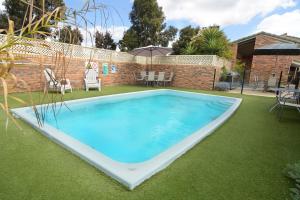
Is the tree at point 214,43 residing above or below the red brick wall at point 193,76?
above

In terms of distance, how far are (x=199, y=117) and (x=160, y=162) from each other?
4.50m

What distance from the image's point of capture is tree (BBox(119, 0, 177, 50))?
22.6m

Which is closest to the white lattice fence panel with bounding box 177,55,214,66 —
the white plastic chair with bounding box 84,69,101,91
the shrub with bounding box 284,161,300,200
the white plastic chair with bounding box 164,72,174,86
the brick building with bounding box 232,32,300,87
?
the white plastic chair with bounding box 164,72,174,86

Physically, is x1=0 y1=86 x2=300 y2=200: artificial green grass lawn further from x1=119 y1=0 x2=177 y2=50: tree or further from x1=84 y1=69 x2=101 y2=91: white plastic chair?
x1=119 y1=0 x2=177 y2=50: tree

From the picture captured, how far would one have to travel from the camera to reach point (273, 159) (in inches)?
113

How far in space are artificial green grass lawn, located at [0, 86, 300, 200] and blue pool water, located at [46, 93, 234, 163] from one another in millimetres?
1261

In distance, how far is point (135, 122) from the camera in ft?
19.5

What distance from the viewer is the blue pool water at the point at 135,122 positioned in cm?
422

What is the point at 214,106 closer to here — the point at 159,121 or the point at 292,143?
the point at 159,121

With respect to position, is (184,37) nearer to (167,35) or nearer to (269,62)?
(167,35)

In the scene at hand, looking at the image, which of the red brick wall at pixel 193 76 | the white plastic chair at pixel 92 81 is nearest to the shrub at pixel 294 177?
the white plastic chair at pixel 92 81

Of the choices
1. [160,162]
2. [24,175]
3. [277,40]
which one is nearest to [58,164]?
[24,175]

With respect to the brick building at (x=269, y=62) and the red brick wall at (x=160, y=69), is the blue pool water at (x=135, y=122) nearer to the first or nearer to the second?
the red brick wall at (x=160, y=69)

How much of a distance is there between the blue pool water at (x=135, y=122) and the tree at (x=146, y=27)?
16014 mm
